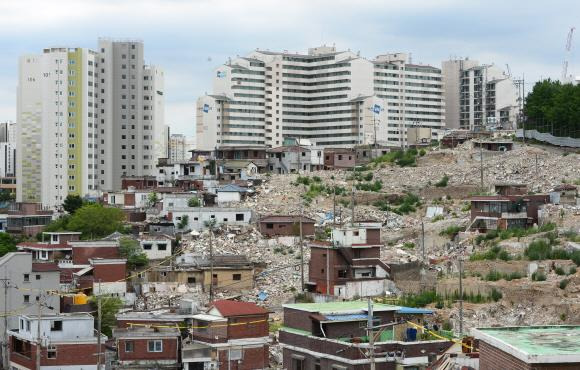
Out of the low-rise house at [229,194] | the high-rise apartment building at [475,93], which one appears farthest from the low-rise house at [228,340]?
the high-rise apartment building at [475,93]

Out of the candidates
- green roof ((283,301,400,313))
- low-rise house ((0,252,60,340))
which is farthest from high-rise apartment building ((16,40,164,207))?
green roof ((283,301,400,313))

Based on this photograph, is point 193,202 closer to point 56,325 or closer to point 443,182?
point 443,182

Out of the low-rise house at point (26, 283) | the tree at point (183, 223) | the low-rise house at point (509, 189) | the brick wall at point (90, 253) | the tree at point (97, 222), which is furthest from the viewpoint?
the tree at point (97, 222)

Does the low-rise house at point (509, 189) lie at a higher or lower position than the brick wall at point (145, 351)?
higher

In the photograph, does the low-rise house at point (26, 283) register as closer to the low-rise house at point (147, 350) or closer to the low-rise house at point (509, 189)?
the low-rise house at point (147, 350)

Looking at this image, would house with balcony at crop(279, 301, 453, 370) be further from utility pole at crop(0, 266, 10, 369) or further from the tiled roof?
utility pole at crop(0, 266, 10, 369)

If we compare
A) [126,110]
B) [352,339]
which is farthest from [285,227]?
[126,110]

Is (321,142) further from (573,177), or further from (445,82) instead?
(573,177)
